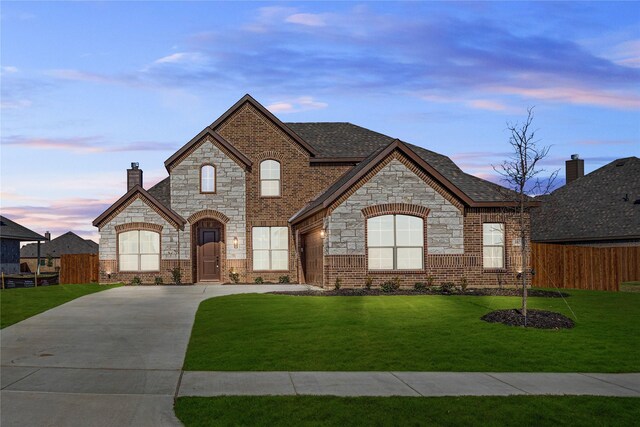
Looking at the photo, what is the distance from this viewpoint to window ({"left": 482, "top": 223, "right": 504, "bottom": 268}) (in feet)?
96.3

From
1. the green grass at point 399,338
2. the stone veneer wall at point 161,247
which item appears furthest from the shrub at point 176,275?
the green grass at point 399,338

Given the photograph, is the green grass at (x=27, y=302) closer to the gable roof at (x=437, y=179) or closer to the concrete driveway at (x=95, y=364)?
the concrete driveway at (x=95, y=364)

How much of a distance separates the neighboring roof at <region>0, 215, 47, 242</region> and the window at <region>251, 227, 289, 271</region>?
20905 mm

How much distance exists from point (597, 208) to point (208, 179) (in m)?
22.1

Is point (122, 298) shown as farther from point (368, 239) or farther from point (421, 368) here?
point (421, 368)

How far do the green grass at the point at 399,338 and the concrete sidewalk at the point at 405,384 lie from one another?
1.77 ft

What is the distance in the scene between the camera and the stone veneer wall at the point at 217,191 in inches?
1371

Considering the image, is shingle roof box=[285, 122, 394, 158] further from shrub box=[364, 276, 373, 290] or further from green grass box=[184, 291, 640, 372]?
green grass box=[184, 291, 640, 372]

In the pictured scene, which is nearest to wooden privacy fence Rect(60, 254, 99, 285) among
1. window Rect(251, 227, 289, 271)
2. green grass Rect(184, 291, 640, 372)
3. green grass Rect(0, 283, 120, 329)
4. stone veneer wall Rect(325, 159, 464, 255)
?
green grass Rect(0, 283, 120, 329)

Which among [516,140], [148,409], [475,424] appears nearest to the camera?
[475,424]

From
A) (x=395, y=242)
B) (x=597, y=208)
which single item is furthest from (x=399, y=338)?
(x=597, y=208)

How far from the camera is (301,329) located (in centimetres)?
1644

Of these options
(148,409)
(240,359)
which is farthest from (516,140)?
(148,409)

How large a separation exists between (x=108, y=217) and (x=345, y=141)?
13176 millimetres
